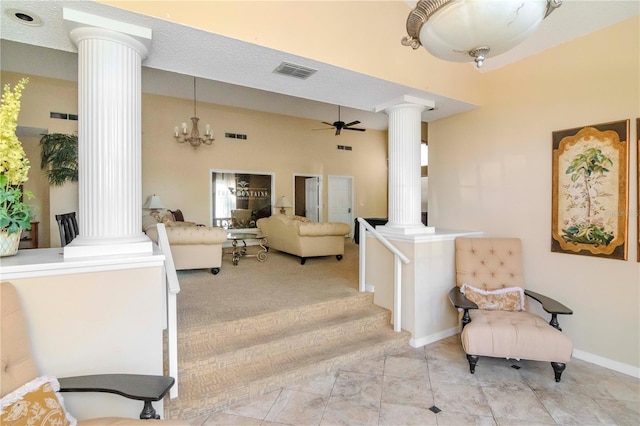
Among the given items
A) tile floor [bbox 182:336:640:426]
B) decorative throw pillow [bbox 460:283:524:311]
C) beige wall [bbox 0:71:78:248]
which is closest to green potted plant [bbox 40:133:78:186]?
beige wall [bbox 0:71:78:248]

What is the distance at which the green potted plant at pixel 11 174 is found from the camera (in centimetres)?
178

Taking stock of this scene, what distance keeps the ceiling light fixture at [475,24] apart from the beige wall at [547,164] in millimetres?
2423

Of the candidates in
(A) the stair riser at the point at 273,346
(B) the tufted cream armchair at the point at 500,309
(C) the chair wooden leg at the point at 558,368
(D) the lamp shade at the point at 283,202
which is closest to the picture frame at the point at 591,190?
(B) the tufted cream armchair at the point at 500,309

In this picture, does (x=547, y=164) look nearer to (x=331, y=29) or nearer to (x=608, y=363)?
(x=608, y=363)

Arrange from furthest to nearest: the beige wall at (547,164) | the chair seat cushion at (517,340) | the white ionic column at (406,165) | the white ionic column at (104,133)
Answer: the white ionic column at (406,165), the beige wall at (547,164), the chair seat cushion at (517,340), the white ionic column at (104,133)

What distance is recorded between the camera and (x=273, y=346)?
277 cm

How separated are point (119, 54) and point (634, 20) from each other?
431cm

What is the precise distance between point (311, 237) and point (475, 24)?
4.32 meters

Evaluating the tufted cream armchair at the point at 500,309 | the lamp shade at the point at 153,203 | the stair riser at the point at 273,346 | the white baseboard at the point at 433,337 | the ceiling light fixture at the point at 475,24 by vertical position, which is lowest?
the white baseboard at the point at 433,337

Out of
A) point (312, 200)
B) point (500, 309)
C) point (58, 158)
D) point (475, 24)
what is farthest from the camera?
point (312, 200)

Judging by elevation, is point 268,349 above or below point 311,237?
below

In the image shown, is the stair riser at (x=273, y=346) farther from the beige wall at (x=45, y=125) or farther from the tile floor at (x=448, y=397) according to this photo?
the beige wall at (x=45, y=125)

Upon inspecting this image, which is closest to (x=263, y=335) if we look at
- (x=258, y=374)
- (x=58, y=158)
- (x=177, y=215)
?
(x=258, y=374)

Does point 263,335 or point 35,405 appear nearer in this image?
point 35,405
